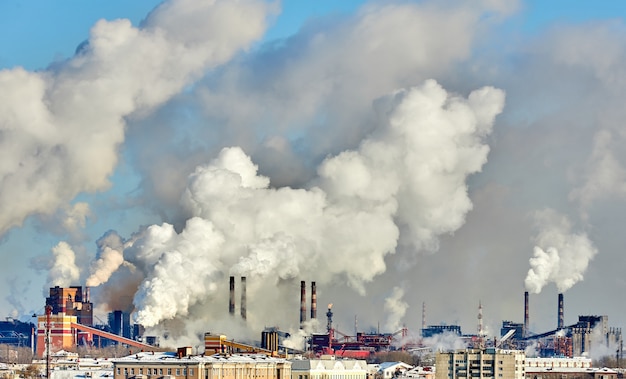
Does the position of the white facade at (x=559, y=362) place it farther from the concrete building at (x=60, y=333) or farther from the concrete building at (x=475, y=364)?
the concrete building at (x=60, y=333)

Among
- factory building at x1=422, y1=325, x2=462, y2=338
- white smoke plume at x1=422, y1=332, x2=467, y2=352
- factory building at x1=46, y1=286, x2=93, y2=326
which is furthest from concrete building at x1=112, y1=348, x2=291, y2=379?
factory building at x1=422, y1=325, x2=462, y2=338

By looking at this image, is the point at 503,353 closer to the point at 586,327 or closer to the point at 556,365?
the point at 556,365

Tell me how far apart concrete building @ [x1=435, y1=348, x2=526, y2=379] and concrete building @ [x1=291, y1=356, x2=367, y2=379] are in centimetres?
563

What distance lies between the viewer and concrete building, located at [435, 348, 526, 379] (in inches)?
4201

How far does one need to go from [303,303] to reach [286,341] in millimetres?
3918

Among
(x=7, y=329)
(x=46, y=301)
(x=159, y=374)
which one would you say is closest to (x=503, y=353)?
(x=159, y=374)

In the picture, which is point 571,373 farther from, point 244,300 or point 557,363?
point 244,300

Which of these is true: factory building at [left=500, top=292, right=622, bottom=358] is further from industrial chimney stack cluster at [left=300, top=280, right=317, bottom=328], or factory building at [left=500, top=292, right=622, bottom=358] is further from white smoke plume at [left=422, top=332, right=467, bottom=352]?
industrial chimney stack cluster at [left=300, top=280, right=317, bottom=328]

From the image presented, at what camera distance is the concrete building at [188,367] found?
8881cm

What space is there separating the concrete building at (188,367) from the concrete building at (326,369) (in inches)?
247

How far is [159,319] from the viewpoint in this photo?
135250mm

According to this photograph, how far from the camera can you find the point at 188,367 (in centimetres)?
8888

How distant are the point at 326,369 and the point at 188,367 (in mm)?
17596

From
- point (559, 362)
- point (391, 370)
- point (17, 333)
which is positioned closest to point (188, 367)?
point (391, 370)
